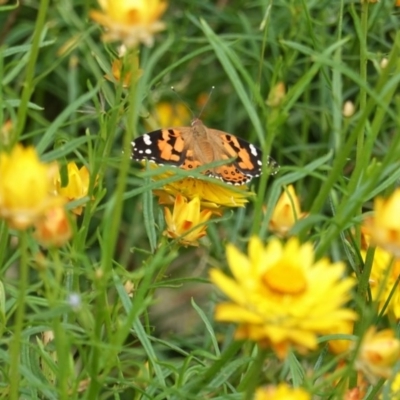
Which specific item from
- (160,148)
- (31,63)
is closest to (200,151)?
(160,148)

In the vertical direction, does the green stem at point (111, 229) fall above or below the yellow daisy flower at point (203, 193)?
above

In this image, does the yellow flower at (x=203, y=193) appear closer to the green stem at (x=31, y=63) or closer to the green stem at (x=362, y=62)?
the green stem at (x=362, y=62)

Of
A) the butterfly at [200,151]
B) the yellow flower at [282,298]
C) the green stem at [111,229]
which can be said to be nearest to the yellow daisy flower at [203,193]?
the butterfly at [200,151]

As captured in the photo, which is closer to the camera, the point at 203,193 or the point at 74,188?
the point at 74,188

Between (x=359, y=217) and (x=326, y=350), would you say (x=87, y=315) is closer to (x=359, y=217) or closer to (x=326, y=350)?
(x=359, y=217)

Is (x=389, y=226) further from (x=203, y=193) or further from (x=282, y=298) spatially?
(x=203, y=193)
